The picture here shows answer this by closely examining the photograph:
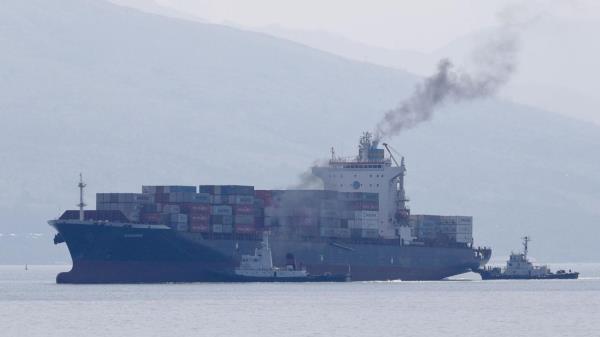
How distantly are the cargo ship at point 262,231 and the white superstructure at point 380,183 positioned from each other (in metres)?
0.09

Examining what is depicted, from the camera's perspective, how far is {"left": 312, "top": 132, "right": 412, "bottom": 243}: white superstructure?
544 ft

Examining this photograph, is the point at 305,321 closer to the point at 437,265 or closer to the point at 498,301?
the point at 498,301

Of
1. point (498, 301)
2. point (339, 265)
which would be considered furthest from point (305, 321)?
point (339, 265)

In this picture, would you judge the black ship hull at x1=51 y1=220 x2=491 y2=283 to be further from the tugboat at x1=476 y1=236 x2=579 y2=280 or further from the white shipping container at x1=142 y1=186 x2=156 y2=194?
the tugboat at x1=476 y1=236 x2=579 y2=280

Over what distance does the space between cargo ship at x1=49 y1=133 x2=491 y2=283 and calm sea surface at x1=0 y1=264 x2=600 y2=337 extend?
→ 2580 mm

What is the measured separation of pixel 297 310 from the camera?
11462 cm

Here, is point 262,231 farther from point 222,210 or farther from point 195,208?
point 195,208

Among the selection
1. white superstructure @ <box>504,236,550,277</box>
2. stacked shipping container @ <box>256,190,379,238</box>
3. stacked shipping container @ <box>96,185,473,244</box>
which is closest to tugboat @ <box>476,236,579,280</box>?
white superstructure @ <box>504,236,550,277</box>

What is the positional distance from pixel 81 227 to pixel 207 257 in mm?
10290

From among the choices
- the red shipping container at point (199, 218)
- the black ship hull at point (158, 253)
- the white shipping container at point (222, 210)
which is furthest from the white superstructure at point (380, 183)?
the red shipping container at point (199, 218)

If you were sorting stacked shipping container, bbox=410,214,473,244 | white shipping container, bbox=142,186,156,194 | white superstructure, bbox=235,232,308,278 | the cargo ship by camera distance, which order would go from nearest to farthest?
1. the cargo ship
2. white superstructure, bbox=235,232,308,278
3. white shipping container, bbox=142,186,156,194
4. stacked shipping container, bbox=410,214,473,244

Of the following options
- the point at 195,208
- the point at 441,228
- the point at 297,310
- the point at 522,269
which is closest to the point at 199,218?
the point at 195,208

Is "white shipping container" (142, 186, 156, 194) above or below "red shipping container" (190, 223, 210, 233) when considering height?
above

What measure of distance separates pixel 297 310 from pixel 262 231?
36800 millimetres
